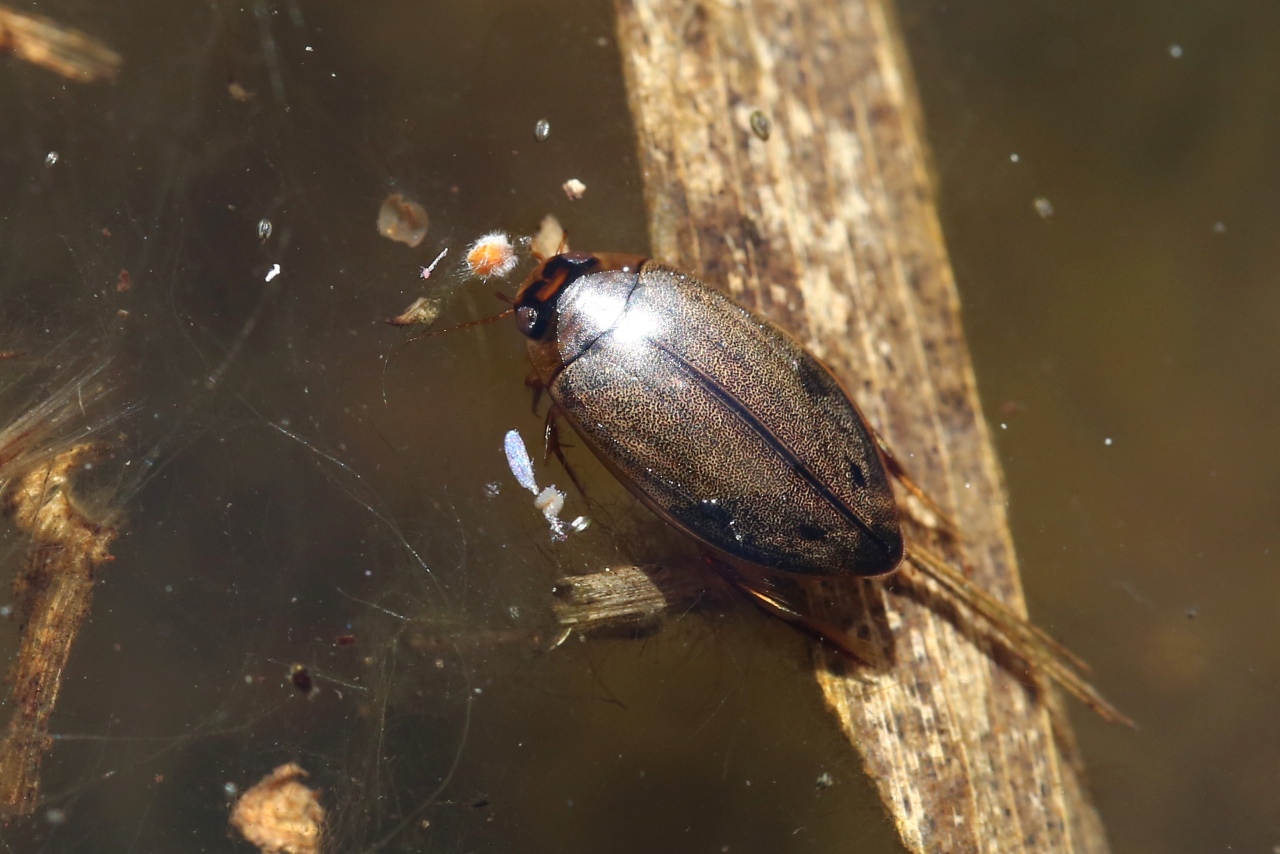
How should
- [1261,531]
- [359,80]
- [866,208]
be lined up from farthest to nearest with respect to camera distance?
[1261,531] < [866,208] < [359,80]

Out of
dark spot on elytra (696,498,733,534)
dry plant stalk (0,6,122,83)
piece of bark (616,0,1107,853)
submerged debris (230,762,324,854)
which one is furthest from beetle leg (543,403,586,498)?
dry plant stalk (0,6,122,83)

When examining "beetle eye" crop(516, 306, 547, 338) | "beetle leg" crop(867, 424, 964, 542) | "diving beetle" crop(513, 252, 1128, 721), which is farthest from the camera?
"beetle leg" crop(867, 424, 964, 542)

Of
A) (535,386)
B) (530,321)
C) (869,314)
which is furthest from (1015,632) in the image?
(530,321)

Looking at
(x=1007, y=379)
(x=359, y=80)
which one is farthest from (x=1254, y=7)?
(x=359, y=80)

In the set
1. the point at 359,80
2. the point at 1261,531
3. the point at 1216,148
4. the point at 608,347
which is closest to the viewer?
the point at 608,347

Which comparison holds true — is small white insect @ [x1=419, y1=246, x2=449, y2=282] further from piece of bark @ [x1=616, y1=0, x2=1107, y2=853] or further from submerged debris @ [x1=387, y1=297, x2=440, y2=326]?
piece of bark @ [x1=616, y1=0, x2=1107, y2=853]

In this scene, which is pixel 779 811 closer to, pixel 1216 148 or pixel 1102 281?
pixel 1102 281
